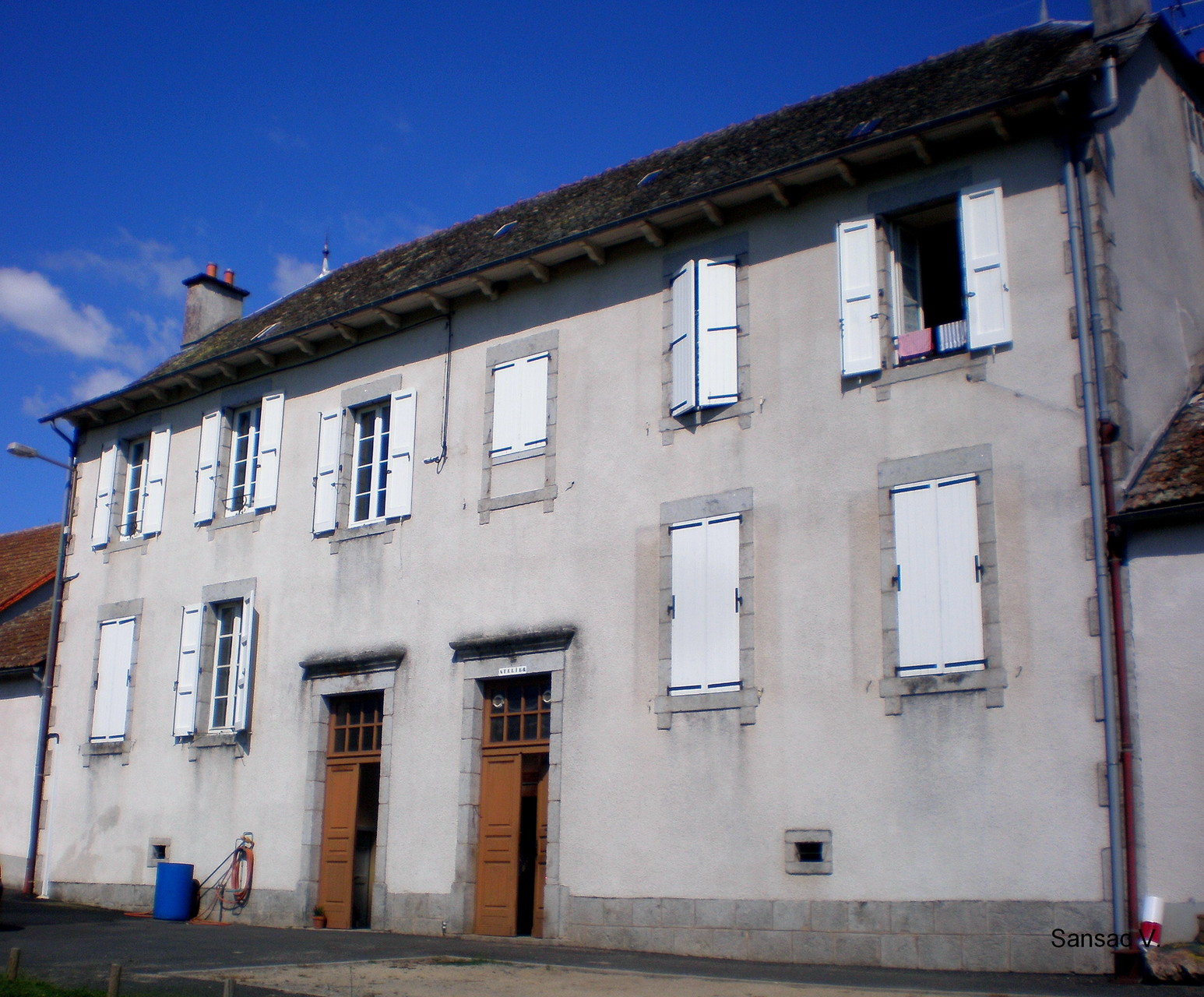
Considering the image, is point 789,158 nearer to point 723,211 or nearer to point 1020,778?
point 723,211

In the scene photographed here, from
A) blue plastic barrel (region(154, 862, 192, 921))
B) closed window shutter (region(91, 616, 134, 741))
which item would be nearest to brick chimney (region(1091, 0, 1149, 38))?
blue plastic barrel (region(154, 862, 192, 921))

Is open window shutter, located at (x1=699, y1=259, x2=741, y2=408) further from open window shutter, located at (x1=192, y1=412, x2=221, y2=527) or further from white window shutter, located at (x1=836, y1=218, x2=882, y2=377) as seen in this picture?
open window shutter, located at (x1=192, y1=412, x2=221, y2=527)

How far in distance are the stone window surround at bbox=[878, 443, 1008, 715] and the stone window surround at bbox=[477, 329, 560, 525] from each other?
3564mm

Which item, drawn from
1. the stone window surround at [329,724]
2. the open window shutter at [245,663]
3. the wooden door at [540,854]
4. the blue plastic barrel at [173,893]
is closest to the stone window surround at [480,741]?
the wooden door at [540,854]

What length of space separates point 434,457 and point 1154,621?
7454 mm

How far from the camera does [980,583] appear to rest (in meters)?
10.0

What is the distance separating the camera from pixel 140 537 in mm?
17156

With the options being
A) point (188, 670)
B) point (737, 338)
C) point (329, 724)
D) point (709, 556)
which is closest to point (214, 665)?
point (188, 670)

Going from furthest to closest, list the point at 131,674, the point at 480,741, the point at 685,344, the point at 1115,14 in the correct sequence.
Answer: the point at 131,674 < the point at 480,741 < the point at 685,344 < the point at 1115,14

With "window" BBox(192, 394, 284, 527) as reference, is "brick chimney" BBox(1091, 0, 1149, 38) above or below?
above

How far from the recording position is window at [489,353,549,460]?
13.2 m

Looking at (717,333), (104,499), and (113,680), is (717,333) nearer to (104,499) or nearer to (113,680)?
(113,680)

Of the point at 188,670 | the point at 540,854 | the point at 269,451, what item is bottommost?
the point at 540,854

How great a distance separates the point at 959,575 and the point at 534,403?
4917mm
